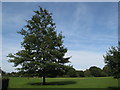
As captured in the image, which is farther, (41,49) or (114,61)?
(41,49)

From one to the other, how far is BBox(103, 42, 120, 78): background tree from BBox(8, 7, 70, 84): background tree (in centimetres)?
871

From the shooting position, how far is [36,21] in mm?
29312

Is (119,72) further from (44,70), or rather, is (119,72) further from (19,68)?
(19,68)

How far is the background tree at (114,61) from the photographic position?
66.4 ft

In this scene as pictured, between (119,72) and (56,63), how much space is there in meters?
10.4

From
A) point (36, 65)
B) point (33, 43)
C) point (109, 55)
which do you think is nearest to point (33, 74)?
point (36, 65)

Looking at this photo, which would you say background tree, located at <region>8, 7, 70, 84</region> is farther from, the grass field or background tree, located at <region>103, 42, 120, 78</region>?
background tree, located at <region>103, 42, 120, 78</region>

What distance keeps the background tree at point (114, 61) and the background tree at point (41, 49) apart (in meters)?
8.71

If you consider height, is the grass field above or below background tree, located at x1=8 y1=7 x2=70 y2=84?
below

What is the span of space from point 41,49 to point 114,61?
12553 mm

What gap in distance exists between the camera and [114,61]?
20.5m

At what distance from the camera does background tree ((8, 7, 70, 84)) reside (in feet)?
87.9

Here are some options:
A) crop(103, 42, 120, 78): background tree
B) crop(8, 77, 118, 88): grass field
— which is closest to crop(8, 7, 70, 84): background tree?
crop(8, 77, 118, 88): grass field

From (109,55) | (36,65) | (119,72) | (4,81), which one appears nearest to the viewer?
(4,81)
